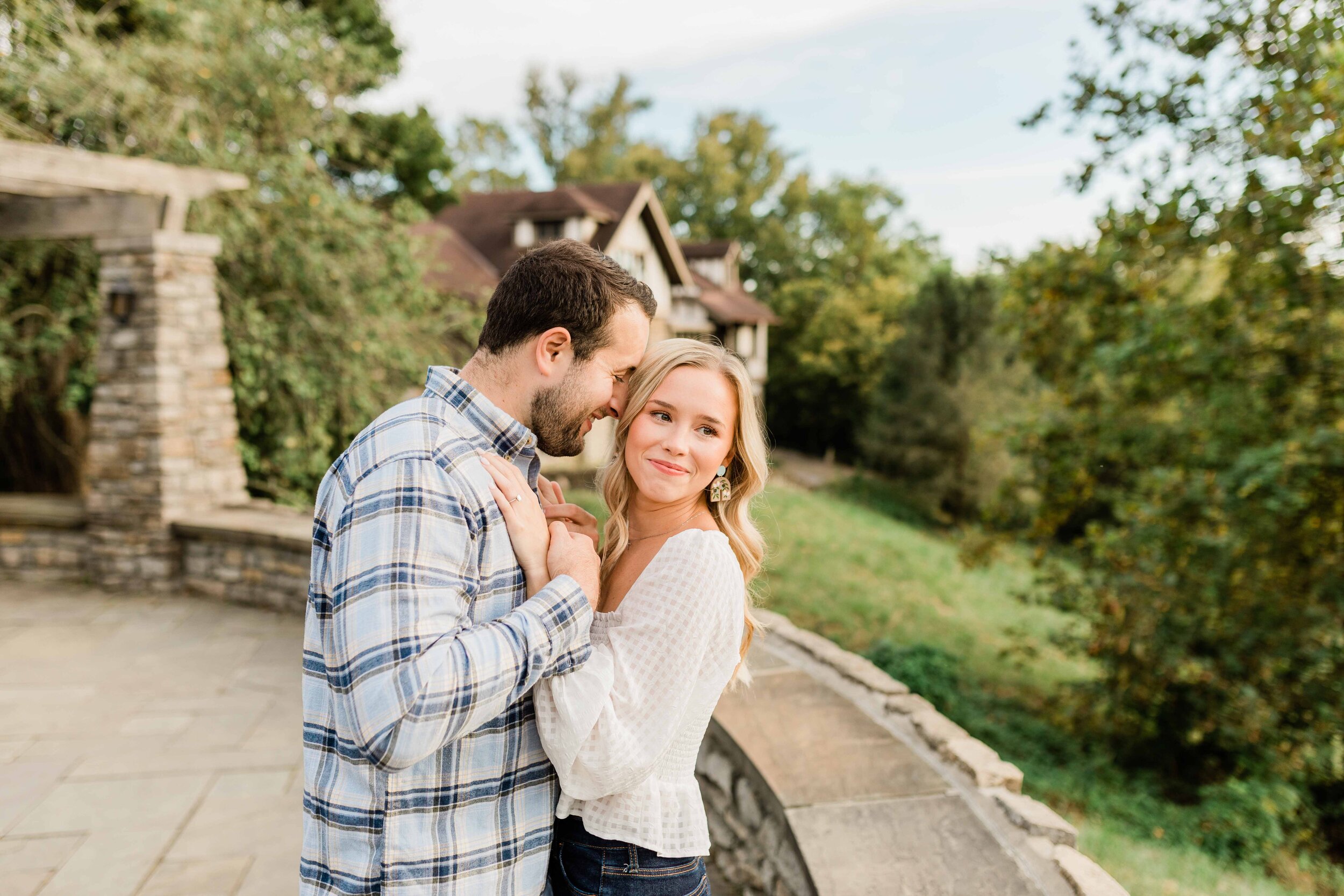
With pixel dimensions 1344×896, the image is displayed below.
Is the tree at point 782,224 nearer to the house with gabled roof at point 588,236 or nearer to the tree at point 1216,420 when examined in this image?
the house with gabled roof at point 588,236

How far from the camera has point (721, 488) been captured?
1.85m

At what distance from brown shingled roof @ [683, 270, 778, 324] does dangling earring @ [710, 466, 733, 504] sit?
23141 millimetres

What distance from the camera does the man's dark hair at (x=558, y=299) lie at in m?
1.52

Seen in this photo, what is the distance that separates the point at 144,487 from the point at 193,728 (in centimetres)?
277

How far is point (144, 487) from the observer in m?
6.18

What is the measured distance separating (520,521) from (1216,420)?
22.1 ft

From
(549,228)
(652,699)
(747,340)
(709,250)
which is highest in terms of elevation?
(709,250)

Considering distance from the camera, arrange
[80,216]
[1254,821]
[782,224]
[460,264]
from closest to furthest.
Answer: [1254,821] < [80,216] < [460,264] < [782,224]

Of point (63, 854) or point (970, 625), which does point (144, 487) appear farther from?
point (970, 625)

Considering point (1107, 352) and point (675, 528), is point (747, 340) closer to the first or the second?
point (1107, 352)

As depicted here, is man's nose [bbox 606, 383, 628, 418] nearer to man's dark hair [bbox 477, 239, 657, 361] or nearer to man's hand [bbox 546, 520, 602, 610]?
man's dark hair [bbox 477, 239, 657, 361]

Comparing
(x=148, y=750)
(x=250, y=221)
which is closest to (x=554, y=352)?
(x=148, y=750)

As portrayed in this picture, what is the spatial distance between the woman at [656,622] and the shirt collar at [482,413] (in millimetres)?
62

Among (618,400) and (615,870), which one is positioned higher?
(618,400)
